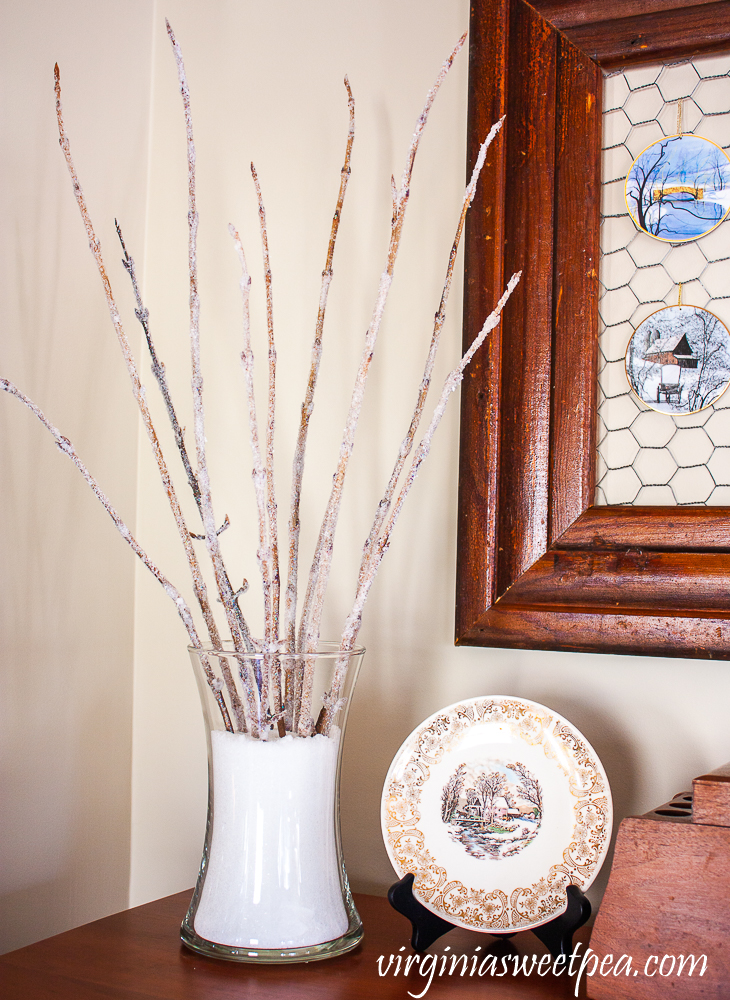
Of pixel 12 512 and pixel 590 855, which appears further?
pixel 12 512

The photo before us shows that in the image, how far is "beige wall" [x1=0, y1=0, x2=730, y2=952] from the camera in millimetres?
904

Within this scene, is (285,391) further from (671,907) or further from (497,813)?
(671,907)

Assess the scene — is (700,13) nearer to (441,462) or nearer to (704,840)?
(441,462)

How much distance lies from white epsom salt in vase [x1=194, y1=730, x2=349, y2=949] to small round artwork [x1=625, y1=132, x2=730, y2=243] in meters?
0.55

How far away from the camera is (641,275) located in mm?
822

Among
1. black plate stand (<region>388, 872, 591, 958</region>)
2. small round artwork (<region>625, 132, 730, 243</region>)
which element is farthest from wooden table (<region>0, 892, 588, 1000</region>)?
small round artwork (<region>625, 132, 730, 243</region>)

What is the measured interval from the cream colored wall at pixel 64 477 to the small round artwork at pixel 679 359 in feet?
1.91

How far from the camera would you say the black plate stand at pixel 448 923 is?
685mm

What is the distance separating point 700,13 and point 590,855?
0.73 m

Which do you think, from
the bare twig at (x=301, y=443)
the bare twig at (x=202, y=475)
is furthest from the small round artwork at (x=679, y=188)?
the bare twig at (x=202, y=475)

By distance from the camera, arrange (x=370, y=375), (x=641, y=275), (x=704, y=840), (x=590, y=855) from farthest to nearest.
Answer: (x=370, y=375)
(x=641, y=275)
(x=590, y=855)
(x=704, y=840)

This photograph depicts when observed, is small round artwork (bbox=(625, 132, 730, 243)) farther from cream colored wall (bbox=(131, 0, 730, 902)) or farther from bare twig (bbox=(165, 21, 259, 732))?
bare twig (bbox=(165, 21, 259, 732))

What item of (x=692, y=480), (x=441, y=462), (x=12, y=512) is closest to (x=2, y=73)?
(x=12, y=512)

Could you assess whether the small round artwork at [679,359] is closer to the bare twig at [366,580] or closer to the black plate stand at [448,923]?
the bare twig at [366,580]
